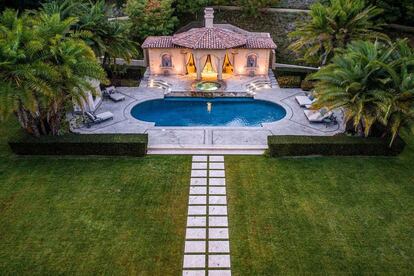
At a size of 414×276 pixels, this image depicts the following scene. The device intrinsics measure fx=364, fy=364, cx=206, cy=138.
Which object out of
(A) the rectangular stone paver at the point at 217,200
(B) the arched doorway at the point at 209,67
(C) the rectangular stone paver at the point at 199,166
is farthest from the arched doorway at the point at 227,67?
(A) the rectangular stone paver at the point at 217,200

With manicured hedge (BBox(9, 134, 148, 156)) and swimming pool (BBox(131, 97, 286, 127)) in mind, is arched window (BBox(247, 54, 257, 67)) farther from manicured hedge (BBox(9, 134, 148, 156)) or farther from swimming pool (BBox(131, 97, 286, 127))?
manicured hedge (BBox(9, 134, 148, 156))

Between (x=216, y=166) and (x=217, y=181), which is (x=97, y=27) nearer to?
(x=216, y=166)

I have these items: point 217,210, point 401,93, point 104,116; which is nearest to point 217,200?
point 217,210

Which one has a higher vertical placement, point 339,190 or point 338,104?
point 338,104

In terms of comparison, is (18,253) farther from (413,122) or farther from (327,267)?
(413,122)

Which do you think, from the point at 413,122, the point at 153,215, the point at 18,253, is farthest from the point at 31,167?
the point at 413,122

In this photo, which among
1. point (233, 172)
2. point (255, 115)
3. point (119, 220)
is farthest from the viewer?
point (255, 115)

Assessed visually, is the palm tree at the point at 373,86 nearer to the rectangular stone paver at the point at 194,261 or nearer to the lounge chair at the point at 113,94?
the rectangular stone paver at the point at 194,261
